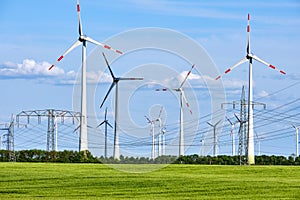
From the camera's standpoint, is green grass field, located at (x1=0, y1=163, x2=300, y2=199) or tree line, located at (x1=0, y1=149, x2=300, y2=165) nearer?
green grass field, located at (x1=0, y1=163, x2=300, y2=199)

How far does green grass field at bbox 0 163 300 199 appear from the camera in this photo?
131 ft

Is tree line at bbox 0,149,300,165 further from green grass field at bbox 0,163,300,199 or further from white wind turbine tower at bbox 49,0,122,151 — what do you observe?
green grass field at bbox 0,163,300,199

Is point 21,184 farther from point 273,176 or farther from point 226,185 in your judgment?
point 273,176

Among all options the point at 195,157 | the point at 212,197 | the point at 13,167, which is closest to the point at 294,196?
the point at 212,197

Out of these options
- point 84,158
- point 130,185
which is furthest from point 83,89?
point 130,185

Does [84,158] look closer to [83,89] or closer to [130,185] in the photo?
[83,89]

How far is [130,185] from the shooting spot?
44344mm

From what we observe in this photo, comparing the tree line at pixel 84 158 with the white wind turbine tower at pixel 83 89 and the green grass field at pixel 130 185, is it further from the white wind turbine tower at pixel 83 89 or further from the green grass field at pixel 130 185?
the green grass field at pixel 130 185

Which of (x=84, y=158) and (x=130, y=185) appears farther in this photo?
(x=84, y=158)

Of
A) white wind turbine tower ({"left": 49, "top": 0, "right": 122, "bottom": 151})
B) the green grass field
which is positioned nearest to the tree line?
white wind turbine tower ({"left": 49, "top": 0, "right": 122, "bottom": 151})

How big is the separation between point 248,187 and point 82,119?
32210mm

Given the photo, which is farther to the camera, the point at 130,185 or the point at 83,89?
the point at 83,89

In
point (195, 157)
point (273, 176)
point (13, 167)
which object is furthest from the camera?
point (195, 157)

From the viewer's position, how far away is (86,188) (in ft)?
144
